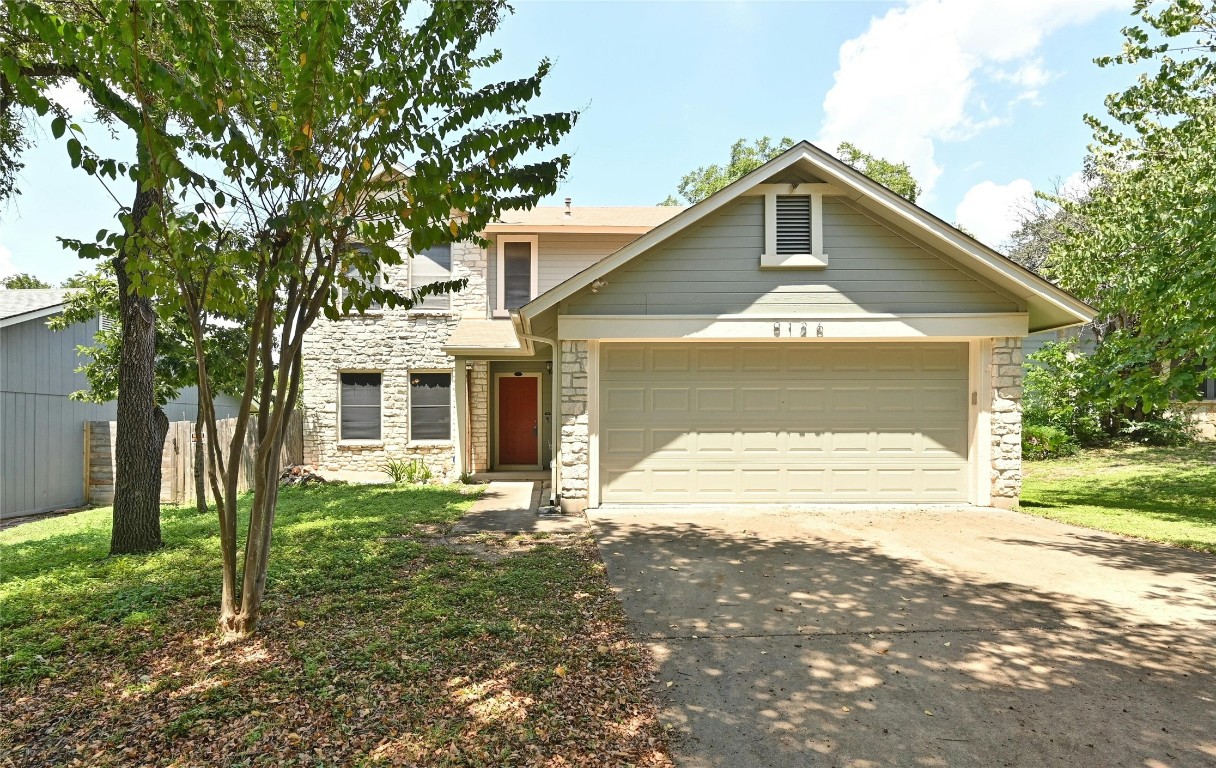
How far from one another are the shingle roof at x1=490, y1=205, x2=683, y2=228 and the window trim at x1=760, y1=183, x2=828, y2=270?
4.10 metres

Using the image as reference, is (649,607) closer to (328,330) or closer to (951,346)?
(951,346)

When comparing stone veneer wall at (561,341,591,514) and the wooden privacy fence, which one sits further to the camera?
the wooden privacy fence

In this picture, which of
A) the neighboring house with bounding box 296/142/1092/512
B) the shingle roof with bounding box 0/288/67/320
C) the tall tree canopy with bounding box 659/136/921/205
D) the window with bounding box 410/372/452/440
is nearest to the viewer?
the neighboring house with bounding box 296/142/1092/512

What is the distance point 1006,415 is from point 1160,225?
360 cm

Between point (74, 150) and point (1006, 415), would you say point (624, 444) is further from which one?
point (74, 150)

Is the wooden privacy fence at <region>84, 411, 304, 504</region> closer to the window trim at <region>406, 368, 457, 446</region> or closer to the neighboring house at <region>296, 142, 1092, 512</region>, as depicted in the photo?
the window trim at <region>406, 368, 457, 446</region>

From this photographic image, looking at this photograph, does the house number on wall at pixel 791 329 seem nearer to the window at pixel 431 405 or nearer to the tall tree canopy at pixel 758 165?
the window at pixel 431 405

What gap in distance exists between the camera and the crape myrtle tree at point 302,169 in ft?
10.9

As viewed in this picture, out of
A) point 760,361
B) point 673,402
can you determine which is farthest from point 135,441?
point 760,361

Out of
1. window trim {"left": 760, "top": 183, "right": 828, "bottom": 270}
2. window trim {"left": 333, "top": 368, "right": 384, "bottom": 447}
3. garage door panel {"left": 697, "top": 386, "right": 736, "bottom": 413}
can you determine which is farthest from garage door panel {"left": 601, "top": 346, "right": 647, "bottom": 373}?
window trim {"left": 333, "top": 368, "right": 384, "bottom": 447}

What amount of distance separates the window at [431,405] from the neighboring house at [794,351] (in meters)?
5.06

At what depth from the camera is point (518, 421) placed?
1358 cm

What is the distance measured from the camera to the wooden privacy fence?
1089 cm

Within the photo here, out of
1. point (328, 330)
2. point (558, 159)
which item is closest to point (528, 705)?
point (558, 159)
